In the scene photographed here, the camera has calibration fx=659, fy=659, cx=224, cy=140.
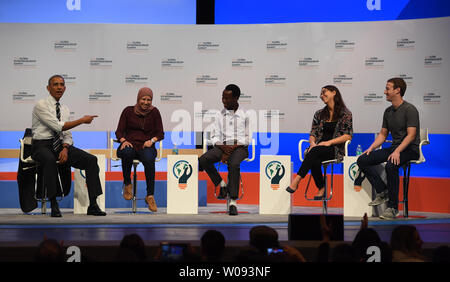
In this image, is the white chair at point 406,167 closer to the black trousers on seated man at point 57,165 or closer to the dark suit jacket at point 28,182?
the black trousers on seated man at point 57,165

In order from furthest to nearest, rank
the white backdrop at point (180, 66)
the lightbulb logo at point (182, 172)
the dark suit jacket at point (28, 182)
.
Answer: the white backdrop at point (180, 66) < the lightbulb logo at point (182, 172) < the dark suit jacket at point (28, 182)

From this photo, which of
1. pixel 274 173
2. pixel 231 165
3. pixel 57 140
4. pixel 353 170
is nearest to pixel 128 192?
pixel 57 140

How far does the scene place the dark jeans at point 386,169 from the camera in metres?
5.52

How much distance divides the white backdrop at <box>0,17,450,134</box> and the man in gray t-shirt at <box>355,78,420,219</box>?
4.53 ft

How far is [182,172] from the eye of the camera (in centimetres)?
599

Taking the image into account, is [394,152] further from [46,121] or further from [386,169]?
[46,121]

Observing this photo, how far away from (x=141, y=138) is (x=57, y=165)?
78 cm

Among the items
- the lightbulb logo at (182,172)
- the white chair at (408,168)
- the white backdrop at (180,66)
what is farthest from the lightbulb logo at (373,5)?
the lightbulb logo at (182,172)

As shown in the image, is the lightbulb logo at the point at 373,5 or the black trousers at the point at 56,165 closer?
the black trousers at the point at 56,165

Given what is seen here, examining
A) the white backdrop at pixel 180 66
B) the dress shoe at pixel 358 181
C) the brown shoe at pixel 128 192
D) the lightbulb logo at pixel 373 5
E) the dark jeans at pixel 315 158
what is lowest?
the brown shoe at pixel 128 192

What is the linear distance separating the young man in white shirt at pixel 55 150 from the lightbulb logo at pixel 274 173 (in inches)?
60.3
